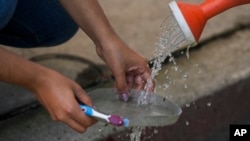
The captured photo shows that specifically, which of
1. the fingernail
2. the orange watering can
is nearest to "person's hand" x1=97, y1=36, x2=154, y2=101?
the fingernail

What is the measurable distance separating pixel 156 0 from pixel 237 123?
562mm

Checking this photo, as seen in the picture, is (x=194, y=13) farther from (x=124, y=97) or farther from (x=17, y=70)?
(x=17, y=70)

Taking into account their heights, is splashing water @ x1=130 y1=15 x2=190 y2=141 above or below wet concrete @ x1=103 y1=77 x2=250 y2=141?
above

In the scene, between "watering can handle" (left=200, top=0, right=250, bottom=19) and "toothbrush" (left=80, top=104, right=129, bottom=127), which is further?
"watering can handle" (left=200, top=0, right=250, bottom=19)

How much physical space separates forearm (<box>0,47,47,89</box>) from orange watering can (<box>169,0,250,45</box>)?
1.05 feet

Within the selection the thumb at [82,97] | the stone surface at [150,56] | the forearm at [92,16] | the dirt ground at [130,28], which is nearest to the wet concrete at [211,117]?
the stone surface at [150,56]

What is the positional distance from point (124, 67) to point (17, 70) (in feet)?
1.06

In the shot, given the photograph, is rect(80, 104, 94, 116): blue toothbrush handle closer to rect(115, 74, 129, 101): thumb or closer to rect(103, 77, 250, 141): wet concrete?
A: rect(115, 74, 129, 101): thumb

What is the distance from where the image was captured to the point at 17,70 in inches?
45.1

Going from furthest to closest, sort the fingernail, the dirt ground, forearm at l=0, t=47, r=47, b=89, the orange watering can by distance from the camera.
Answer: the dirt ground, the fingernail, the orange watering can, forearm at l=0, t=47, r=47, b=89

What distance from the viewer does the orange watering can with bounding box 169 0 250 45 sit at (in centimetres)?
127

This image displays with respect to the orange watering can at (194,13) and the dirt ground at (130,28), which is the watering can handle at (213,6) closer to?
the orange watering can at (194,13)

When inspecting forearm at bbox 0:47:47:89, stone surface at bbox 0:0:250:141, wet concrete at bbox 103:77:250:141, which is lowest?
wet concrete at bbox 103:77:250:141

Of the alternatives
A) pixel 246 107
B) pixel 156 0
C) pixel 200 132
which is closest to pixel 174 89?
pixel 200 132
